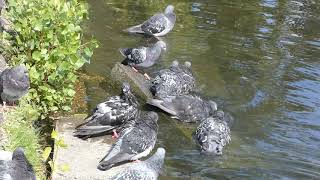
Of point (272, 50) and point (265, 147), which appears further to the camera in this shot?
point (272, 50)

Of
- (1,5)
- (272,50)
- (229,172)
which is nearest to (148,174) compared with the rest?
(229,172)

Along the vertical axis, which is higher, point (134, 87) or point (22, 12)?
point (22, 12)

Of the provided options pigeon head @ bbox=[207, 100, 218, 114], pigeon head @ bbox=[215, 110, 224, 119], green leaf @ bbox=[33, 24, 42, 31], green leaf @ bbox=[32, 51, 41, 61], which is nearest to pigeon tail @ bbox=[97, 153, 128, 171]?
green leaf @ bbox=[32, 51, 41, 61]

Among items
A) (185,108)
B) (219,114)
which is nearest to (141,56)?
(185,108)

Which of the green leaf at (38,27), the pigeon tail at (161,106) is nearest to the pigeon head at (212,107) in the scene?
the pigeon tail at (161,106)

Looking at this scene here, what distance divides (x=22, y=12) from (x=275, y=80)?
15.5 feet

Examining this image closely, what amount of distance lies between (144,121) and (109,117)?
1.36ft

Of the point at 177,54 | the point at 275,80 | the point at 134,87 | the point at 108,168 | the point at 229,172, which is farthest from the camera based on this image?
the point at 177,54

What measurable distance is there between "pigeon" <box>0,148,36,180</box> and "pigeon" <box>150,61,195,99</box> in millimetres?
4481

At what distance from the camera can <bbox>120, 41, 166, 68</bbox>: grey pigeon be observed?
9.90m

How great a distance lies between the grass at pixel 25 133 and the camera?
5879 millimetres

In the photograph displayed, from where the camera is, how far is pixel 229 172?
690 cm

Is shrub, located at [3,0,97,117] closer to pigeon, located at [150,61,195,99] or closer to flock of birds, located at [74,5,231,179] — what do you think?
flock of birds, located at [74,5,231,179]

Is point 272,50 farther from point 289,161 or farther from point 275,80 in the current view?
point 289,161
